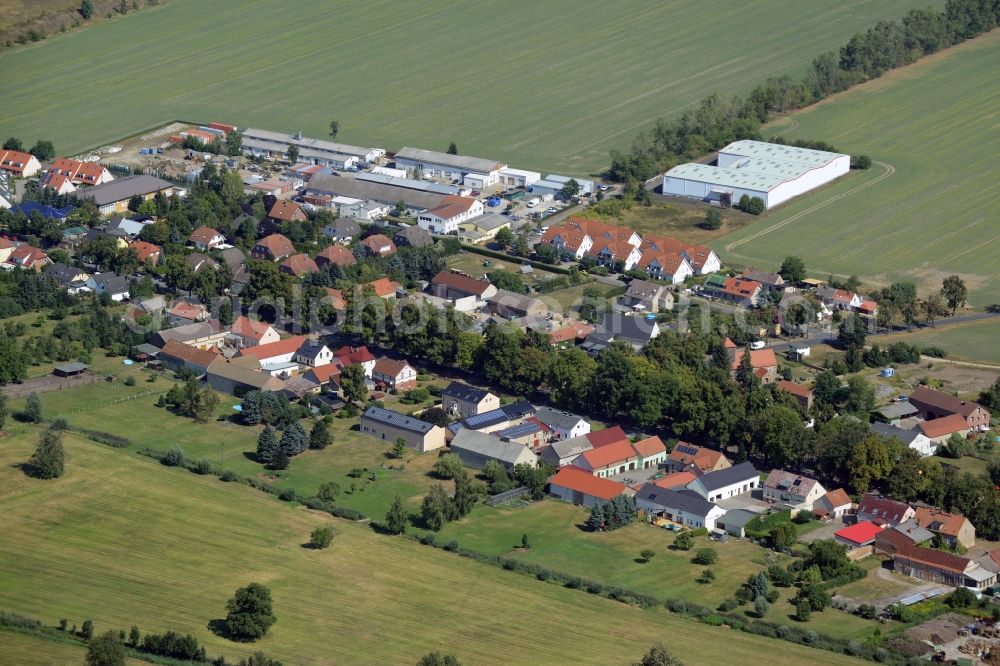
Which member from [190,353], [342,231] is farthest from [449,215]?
[190,353]

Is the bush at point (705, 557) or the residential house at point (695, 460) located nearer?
the bush at point (705, 557)

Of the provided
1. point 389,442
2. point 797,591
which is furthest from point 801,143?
point 797,591

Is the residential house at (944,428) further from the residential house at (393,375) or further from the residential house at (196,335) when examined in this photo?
the residential house at (196,335)

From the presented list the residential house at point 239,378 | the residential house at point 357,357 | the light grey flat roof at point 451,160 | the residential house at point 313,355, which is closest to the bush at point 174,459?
the residential house at point 239,378

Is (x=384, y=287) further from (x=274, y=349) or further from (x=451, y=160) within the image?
(x=451, y=160)

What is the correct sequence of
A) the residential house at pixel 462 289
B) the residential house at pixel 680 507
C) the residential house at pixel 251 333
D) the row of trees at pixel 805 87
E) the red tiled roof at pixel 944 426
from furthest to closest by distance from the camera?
the row of trees at pixel 805 87 → the residential house at pixel 462 289 → the residential house at pixel 251 333 → the red tiled roof at pixel 944 426 → the residential house at pixel 680 507

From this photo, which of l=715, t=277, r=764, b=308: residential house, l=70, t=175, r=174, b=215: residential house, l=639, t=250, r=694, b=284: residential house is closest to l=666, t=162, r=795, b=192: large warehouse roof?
l=639, t=250, r=694, b=284: residential house

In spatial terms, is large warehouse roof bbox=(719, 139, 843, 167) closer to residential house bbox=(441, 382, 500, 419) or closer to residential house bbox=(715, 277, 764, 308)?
residential house bbox=(715, 277, 764, 308)
